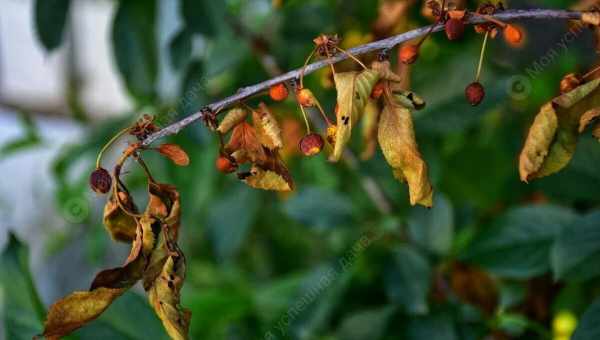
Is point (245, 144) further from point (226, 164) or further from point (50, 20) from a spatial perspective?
point (50, 20)

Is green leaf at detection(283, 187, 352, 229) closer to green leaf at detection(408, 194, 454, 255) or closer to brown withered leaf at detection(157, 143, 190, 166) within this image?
green leaf at detection(408, 194, 454, 255)

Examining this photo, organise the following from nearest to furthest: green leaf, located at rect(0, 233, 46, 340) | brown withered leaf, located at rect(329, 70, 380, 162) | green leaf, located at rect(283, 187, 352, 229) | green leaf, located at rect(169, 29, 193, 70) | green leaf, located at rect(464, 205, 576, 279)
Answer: brown withered leaf, located at rect(329, 70, 380, 162)
green leaf, located at rect(0, 233, 46, 340)
green leaf, located at rect(464, 205, 576, 279)
green leaf, located at rect(169, 29, 193, 70)
green leaf, located at rect(283, 187, 352, 229)

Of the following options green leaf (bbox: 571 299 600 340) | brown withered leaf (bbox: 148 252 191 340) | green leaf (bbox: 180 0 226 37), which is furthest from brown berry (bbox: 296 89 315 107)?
green leaf (bbox: 180 0 226 37)

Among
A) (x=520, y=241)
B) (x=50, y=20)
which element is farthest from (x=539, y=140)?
(x=50, y=20)

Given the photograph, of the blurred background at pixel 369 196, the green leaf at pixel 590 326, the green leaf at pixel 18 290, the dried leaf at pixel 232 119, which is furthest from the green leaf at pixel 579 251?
the green leaf at pixel 18 290

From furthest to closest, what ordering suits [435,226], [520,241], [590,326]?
[435,226] → [520,241] → [590,326]

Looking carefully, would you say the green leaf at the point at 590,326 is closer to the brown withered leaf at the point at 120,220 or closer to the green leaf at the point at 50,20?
the brown withered leaf at the point at 120,220
